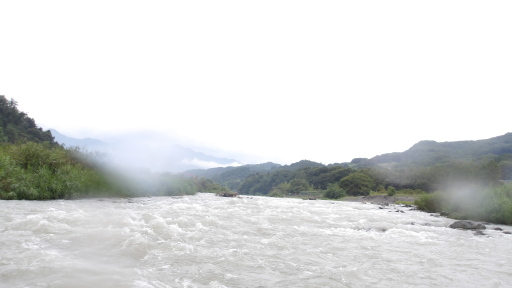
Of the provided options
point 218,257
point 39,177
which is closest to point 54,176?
point 39,177

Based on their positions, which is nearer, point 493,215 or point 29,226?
point 29,226

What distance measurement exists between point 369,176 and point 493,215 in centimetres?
7800

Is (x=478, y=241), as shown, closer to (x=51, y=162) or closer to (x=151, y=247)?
(x=151, y=247)

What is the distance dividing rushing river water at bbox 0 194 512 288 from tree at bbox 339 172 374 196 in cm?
7403

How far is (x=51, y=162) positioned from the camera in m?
24.4

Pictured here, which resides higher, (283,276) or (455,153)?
(455,153)

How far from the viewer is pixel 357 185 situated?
286 feet

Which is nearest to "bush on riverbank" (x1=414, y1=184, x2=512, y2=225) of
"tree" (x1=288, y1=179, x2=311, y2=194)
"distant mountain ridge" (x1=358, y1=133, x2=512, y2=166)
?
"tree" (x1=288, y1=179, x2=311, y2=194)

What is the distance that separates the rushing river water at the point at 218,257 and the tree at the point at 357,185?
74035mm

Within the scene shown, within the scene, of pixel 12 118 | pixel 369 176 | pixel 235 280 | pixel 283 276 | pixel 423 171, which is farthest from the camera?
pixel 369 176

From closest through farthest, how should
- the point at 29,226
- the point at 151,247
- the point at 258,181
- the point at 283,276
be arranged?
the point at 283,276 < the point at 151,247 < the point at 29,226 < the point at 258,181

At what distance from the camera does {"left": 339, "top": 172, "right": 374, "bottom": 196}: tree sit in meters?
85.2

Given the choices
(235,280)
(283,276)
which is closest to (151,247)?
(235,280)

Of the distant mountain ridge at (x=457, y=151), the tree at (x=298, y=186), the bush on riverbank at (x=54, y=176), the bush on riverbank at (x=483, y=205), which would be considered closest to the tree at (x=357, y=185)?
the tree at (x=298, y=186)
